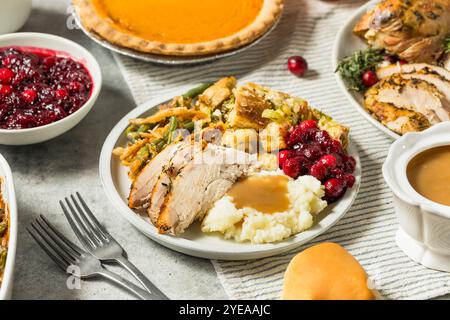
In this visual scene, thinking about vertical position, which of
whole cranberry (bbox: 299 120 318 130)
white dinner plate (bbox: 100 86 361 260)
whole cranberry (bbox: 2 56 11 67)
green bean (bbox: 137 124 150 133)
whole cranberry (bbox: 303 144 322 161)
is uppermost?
whole cranberry (bbox: 2 56 11 67)

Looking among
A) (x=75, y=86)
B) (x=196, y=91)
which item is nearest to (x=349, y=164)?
(x=196, y=91)

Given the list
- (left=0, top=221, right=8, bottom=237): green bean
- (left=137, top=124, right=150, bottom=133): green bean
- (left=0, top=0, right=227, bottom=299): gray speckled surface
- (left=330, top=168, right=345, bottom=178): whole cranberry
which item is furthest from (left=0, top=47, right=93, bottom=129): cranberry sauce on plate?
(left=330, top=168, right=345, bottom=178): whole cranberry

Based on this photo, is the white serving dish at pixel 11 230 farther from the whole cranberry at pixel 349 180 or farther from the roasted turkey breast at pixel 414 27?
the roasted turkey breast at pixel 414 27

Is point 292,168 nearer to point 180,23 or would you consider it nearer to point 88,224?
point 88,224

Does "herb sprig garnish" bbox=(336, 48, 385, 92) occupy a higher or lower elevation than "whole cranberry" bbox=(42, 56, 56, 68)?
lower

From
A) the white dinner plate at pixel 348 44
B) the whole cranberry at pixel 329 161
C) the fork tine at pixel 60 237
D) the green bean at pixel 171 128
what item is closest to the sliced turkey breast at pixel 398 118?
the white dinner plate at pixel 348 44

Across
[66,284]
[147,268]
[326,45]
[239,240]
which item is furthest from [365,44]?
[66,284]

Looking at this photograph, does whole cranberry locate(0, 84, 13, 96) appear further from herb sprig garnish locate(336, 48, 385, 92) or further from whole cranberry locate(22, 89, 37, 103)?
herb sprig garnish locate(336, 48, 385, 92)
